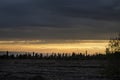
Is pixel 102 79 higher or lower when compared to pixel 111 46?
lower

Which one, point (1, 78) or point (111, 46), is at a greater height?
point (111, 46)

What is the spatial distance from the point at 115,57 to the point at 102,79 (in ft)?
11.3

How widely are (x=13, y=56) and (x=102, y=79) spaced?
220 feet

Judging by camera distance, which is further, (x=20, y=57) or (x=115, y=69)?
(x=20, y=57)

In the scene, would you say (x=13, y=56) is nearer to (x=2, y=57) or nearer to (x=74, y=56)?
(x=2, y=57)

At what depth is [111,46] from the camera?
54.0 metres

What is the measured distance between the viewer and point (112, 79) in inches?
2151

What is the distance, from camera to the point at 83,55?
12100 cm

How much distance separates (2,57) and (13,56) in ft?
16.3

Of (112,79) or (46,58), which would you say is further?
(46,58)

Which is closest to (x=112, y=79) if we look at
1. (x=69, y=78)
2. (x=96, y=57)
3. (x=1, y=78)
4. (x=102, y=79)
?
(x=102, y=79)

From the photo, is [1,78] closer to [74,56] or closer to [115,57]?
[115,57]

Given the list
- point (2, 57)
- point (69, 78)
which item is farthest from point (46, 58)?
point (69, 78)

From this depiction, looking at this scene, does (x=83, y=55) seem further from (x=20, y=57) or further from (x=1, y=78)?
(x=1, y=78)
